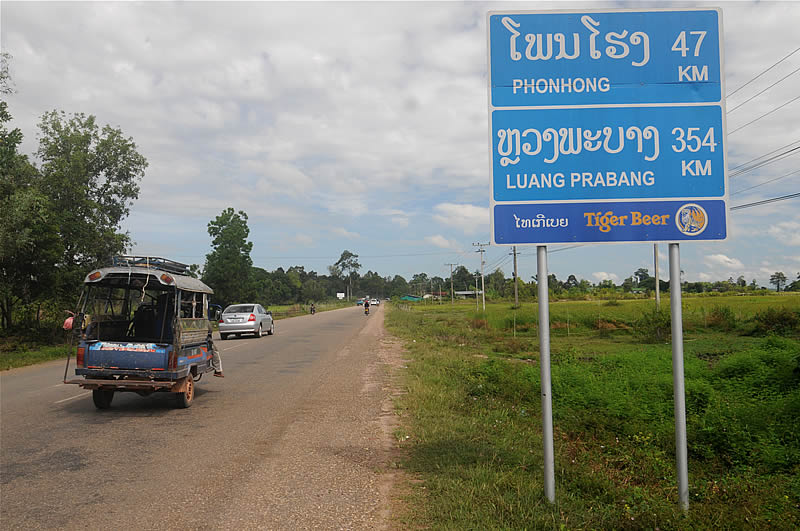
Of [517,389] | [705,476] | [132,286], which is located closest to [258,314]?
[132,286]

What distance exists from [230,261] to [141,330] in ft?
184

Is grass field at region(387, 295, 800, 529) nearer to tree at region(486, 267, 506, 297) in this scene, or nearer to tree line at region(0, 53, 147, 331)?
tree line at region(0, 53, 147, 331)

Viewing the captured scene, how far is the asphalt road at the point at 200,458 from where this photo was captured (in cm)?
489

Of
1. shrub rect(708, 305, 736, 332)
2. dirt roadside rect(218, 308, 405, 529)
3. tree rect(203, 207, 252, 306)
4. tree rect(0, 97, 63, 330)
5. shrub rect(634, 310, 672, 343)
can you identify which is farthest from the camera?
tree rect(203, 207, 252, 306)

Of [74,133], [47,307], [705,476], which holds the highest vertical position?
[74,133]

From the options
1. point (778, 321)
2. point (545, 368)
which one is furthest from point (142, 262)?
point (778, 321)

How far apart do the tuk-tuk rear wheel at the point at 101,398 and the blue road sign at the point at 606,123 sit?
26.4 ft

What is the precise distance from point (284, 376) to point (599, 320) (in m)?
27.4

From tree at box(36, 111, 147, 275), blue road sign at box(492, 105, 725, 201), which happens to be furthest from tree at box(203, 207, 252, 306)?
blue road sign at box(492, 105, 725, 201)

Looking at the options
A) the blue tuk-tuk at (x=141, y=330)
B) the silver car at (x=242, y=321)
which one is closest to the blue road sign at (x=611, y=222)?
the blue tuk-tuk at (x=141, y=330)

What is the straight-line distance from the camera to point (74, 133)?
95.4 feet

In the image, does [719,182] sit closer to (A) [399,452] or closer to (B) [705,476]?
(B) [705,476]

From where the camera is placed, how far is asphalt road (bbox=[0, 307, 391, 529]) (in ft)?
16.0

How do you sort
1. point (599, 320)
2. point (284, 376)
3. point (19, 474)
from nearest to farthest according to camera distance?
point (19, 474) < point (284, 376) < point (599, 320)
